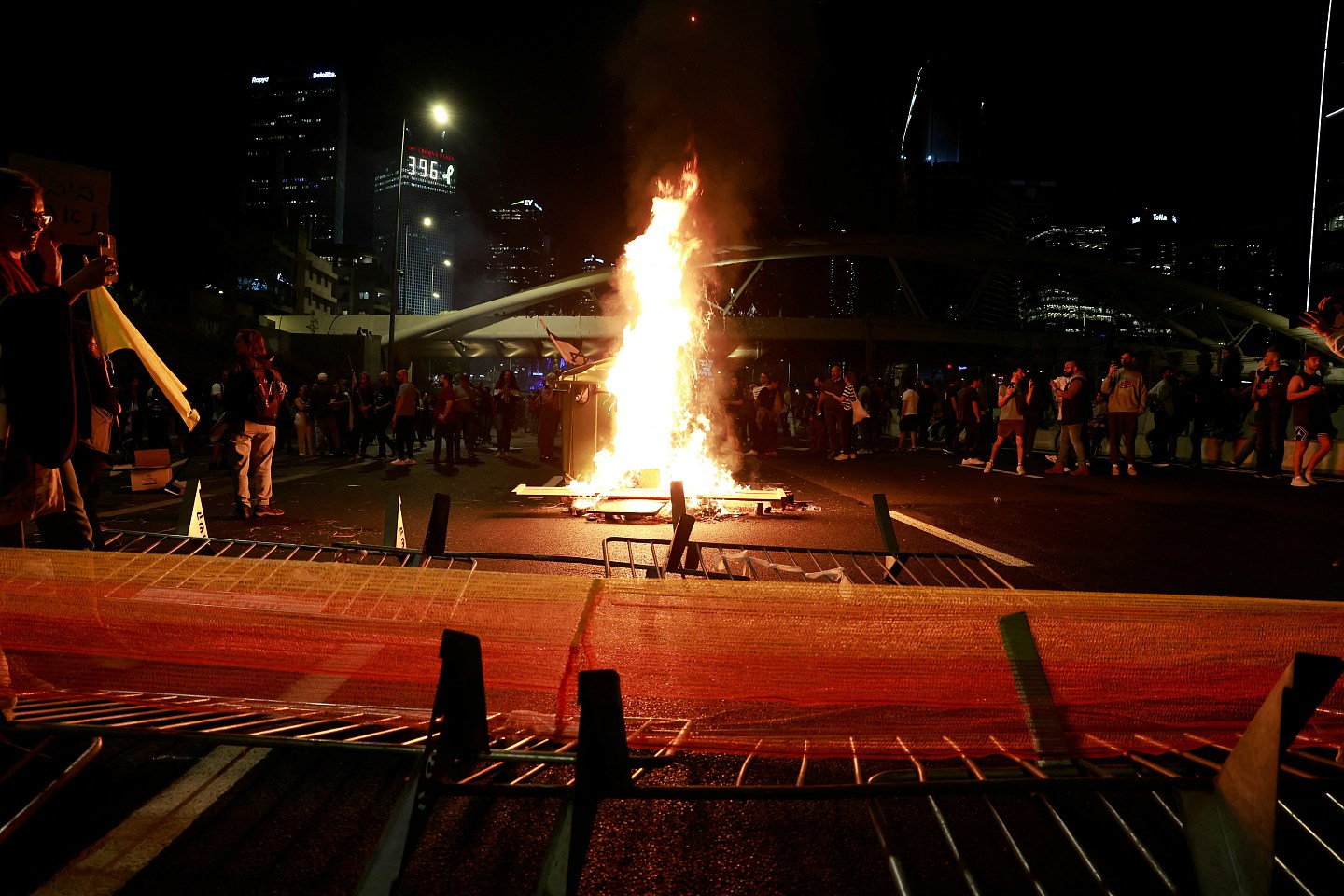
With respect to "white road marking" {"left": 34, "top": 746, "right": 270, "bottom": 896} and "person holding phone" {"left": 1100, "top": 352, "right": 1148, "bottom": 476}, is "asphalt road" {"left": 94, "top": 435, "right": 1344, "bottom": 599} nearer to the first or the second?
"person holding phone" {"left": 1100, "top": 352, "right": 1148, "bottom": 476}

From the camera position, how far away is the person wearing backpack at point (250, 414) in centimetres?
901

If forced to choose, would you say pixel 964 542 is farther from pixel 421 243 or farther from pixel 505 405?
pixel 421 243

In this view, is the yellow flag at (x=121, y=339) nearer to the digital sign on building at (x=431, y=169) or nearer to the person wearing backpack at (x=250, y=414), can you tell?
the person wearing backpack at (x=250, y=414)

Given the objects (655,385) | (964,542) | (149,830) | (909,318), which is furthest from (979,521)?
(909,318)

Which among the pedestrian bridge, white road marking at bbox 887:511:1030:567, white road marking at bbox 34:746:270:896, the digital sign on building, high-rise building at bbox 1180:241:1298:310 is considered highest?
the digital sign on building

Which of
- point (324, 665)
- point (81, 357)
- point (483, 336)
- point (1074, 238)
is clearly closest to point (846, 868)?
point (324, 665)

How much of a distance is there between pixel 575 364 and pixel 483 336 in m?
51.7

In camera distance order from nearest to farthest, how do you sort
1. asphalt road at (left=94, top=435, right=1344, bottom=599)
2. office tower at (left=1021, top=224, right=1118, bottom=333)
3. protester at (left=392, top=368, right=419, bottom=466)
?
asphalt road at (left=94, top=435, right=1344, bottom=599), protester at (left=392, top=368, right=419, bottom=466), office tower at (left=1021, top=224, right=1118, bottom=333)

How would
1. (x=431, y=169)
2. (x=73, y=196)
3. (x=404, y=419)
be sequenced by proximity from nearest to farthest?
(x=73, y=196)
(x=404, y=419)
(x=431, y=169)

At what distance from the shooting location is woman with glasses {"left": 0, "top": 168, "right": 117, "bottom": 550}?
104 inches

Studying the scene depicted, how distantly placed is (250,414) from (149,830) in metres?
7.57

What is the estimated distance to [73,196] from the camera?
6938mm

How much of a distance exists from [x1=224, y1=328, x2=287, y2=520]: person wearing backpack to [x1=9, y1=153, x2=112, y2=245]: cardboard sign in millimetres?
1983

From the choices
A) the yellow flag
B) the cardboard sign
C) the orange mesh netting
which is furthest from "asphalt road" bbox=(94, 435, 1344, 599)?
the orange mesh netting
